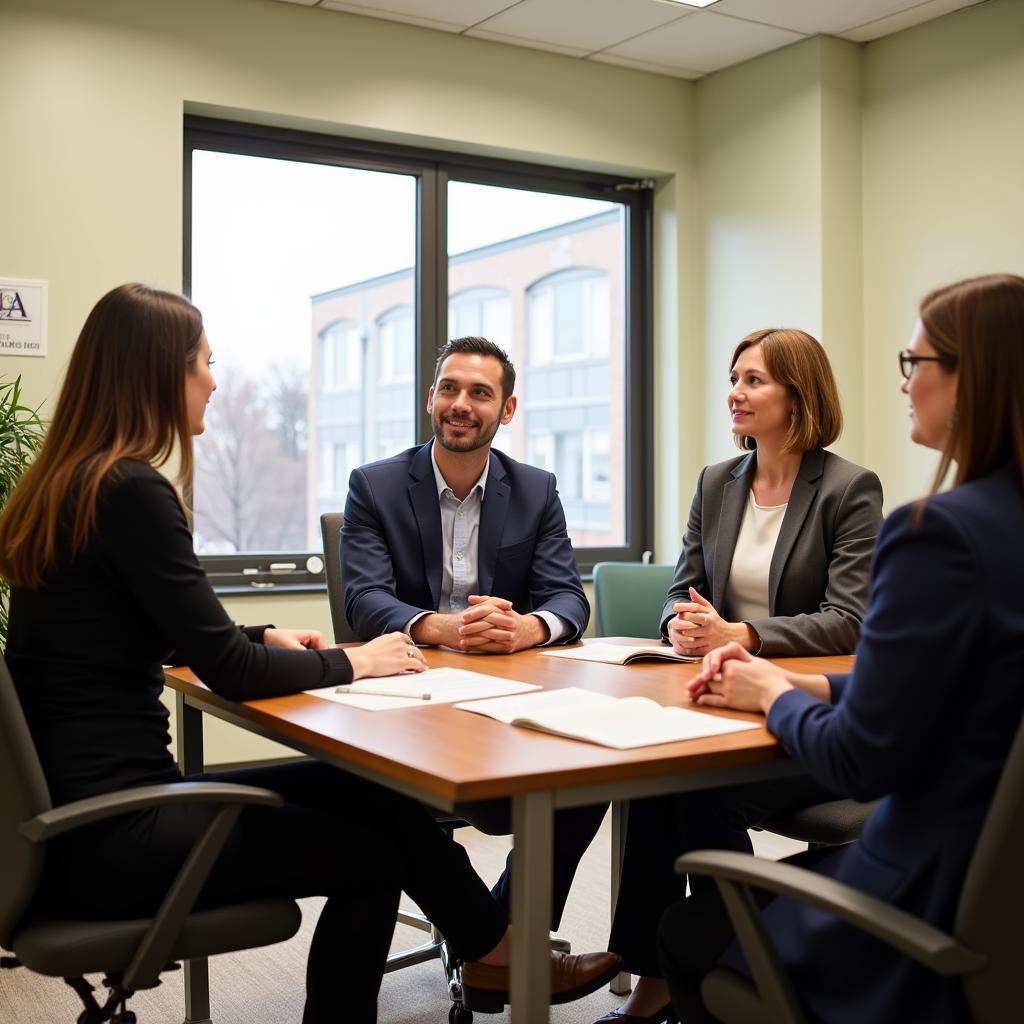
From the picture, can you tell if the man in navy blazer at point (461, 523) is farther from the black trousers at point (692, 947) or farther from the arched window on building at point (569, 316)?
the arched window on building at point (569, 316)

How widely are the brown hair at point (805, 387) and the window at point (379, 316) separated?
223 centimetres

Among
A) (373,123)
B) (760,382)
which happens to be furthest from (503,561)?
(373,123)

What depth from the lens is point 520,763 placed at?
1.47 meters

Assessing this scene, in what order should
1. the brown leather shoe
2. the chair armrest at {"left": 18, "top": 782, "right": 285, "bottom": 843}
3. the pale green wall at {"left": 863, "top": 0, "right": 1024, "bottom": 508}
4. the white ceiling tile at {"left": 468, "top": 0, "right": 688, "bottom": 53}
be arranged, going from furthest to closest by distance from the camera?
the white ceiling tile at {"left": 468, "top": 0, "right": 688, "bottom": 53}
the pale green wall at {"left": 863, "top": 0, "right": 1024, "bottom": 508}
the brown leather shoe
the chair armrest at {"left": 18, "top": 782, "right": 285, "bottom": 843}

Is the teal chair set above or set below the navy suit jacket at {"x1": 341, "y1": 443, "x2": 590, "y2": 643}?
below

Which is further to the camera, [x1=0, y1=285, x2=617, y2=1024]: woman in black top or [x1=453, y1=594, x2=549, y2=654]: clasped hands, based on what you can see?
[x1=453, y1=594, x2=549, y2=654]: clasped hands

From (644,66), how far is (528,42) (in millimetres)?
562

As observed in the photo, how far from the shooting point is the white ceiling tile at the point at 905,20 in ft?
14.6

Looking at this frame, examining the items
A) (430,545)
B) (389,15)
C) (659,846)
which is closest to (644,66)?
(389,15)

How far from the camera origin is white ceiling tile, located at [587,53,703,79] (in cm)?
502

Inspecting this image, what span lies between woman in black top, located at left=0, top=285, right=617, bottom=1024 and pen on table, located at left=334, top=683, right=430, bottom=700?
5.5 inches

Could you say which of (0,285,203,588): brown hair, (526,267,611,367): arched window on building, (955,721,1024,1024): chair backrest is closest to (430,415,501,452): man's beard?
(0,285,203,588): brown hair

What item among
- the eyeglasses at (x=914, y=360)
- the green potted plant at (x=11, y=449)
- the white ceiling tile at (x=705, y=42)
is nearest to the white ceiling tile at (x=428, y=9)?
the white ceiling tile at (x=705, y=42)

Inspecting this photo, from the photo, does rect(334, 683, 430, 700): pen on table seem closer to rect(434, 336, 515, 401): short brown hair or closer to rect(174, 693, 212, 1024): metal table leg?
rect(174, 693, 212, 1024): metal table leg
